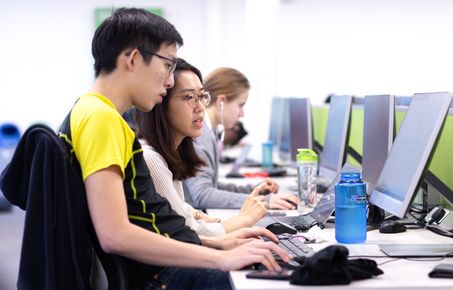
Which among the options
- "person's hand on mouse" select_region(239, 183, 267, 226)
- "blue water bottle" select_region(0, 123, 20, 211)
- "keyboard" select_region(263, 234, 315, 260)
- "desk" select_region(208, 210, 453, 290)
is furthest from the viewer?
"blue water bottle" select_region(0, 123, 20, 211)

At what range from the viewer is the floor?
3754mm

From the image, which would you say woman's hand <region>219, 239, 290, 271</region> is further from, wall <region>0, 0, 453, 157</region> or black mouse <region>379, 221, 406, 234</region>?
wall <region>0, 0, 453, 157</region>

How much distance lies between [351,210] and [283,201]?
81 centimetres

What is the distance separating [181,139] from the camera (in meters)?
2.22

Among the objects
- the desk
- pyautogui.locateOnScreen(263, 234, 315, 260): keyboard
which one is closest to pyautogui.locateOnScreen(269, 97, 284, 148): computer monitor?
pyautogui.locateOnScreen(263, 234, 315, 260): keyboard

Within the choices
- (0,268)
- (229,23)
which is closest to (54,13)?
(229,23)

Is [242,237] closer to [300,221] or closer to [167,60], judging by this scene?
[300,221]

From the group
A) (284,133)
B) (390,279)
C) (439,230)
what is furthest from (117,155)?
(284,133)

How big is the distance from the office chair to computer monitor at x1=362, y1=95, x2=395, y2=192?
1.07 metres

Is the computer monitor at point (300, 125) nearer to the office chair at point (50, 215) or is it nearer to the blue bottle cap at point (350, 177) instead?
the blue bottle cap at point (350, 177)

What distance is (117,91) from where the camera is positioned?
1742 mm

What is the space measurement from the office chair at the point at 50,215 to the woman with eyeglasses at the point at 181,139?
40 cm

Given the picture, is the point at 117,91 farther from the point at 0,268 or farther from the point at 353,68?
the point at 353,68

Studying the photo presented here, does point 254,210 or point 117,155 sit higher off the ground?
point 117,155
